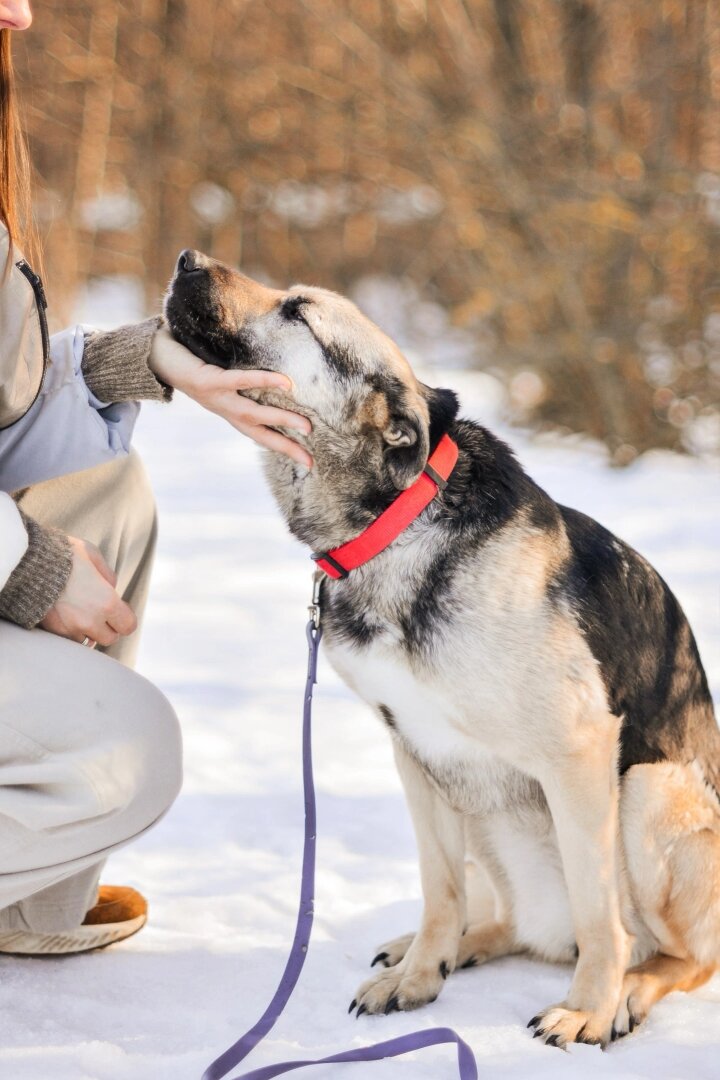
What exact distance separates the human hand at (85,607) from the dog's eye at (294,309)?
0.62 meters

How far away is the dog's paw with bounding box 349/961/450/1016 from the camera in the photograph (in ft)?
7.15

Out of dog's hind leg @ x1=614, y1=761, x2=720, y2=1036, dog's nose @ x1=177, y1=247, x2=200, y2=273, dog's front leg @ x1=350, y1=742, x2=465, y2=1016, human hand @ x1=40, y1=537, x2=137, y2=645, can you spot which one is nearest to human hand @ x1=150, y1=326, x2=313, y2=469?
dog's nose @ x1=177, y1=247, x2=200, y2=273

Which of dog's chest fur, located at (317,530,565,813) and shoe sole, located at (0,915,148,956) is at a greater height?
dog's chest fur, located at (317,530,565,813)

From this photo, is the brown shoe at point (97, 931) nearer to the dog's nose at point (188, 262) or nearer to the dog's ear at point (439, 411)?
the dog's ear at point (439, 411)

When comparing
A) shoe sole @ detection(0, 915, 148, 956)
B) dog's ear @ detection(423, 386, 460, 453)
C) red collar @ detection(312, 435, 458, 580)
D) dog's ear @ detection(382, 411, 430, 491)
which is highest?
dog's ear @ detection(423, 386, 460, 453)

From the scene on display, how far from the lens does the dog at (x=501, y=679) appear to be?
2.08 metres

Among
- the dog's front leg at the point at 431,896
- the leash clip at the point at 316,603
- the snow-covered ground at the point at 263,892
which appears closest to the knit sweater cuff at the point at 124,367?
the leash clip at the point at 316,603

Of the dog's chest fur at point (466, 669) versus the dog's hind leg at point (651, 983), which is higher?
the dog's chest fur at point (466, 669)

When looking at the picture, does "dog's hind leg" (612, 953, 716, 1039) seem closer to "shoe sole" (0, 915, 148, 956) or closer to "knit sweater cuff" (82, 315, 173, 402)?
"shoe sole" (0, 915, 148, 956)

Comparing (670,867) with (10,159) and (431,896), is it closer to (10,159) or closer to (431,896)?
(431,896)

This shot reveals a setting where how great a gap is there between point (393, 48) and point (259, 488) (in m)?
3.33

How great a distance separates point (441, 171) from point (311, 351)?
187 inches

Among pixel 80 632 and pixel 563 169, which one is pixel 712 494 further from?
pixel 80 632

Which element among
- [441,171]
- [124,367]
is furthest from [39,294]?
A: [441,171]
